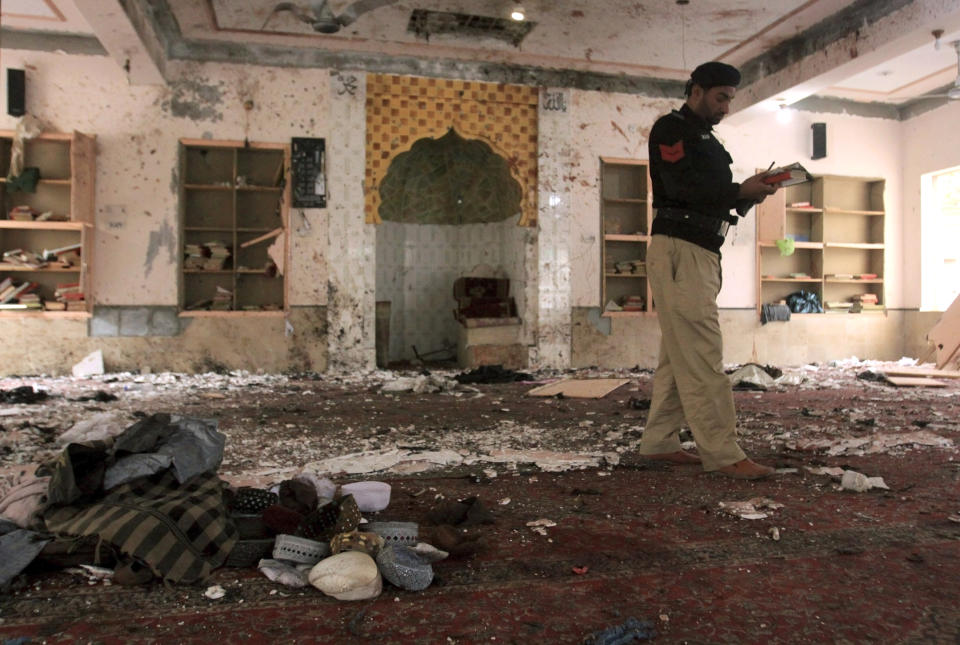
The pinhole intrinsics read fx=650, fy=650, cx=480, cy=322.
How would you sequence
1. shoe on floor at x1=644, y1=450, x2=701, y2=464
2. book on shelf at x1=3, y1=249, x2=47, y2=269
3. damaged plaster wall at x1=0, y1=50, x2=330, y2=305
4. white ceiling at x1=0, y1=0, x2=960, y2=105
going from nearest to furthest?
shoe on floor at x1=644, y1=450, x2=701, y2=464 < white ceiling at x1=0, y1=0, x2=960, y2=105 < book on shelf at x1=3, y1=249, x2=47, y2=269 < damaged plaster wall at x1=0, y1=50, x2=330, y2=305

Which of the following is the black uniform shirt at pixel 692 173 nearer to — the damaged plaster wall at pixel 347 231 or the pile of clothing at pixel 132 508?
the pile of clothing at pixel 132 508

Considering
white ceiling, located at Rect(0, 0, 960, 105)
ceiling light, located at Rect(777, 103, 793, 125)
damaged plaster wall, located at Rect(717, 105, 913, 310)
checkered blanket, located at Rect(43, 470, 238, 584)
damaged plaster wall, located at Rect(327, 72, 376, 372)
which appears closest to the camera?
checkered blanket, located at Rect(43, 470, 238, 584)

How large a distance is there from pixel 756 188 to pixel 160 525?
2468 millimetres

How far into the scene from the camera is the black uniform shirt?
2.71 metres

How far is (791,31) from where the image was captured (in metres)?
7.27

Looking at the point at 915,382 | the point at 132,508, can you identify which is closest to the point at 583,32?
the point at 915,382

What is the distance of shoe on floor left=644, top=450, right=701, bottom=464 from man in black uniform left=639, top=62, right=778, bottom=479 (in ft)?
0.75

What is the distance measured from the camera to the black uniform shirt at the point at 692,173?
2.71 metres

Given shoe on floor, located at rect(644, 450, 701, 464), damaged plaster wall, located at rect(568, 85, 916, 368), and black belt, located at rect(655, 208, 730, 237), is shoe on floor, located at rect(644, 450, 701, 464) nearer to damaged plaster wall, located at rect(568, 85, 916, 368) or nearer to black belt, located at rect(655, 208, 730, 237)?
black belt, located at rect(655, 208, 730, 237)

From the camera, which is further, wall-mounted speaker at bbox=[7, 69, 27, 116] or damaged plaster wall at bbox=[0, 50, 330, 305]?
damaged plaster wall at bbox=[0, 50, 330, 305]

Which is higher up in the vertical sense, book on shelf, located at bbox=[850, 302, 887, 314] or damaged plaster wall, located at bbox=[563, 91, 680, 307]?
damaged plaster wall, located at bbox=[563, 91, 680, 307]

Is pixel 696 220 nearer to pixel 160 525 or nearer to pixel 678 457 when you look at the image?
pixel 678 457

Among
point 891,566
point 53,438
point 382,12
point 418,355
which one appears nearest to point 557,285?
point 418,355

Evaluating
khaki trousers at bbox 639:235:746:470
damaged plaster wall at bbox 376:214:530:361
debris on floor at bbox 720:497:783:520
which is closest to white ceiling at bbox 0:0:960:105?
damaged plaster wall at bbox 376:214:530:361
